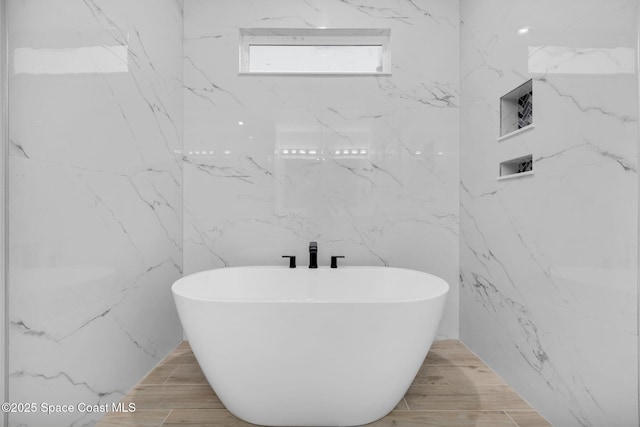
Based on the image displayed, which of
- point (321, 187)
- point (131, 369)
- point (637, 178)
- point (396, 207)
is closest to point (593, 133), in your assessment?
point (637, 178)

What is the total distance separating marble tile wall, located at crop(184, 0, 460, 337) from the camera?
89.7 inches

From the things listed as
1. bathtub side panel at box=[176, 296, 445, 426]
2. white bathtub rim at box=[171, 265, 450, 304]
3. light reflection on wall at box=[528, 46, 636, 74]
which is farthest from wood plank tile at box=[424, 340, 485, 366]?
light reflection on wall at box=[528, 46, 636, 74]

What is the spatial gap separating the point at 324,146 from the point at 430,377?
158cm

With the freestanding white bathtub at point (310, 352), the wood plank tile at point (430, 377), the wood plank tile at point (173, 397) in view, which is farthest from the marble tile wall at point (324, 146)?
the freestanding white bathtub at point (310, 352)

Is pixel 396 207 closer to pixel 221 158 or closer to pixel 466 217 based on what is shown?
pixel 466 217

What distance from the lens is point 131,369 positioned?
167 cm

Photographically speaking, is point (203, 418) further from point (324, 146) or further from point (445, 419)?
point (324, 146)

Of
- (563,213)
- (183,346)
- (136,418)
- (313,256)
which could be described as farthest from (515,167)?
(183,346)

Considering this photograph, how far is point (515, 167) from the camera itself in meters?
1.81

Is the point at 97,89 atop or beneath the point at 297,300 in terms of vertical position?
atop

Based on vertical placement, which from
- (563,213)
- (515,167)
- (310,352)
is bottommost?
(310,352)

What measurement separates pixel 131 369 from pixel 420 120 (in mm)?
2331

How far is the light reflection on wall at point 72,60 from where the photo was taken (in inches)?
43.6

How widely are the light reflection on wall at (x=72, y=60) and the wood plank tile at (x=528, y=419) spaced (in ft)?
7.81
